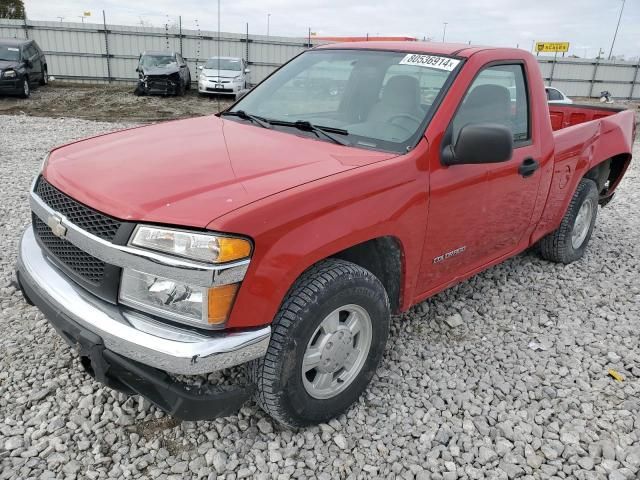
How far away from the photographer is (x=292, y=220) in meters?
2.07

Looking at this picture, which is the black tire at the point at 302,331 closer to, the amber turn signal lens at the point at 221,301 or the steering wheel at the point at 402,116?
the amber turn signal lens at the point at 221,301

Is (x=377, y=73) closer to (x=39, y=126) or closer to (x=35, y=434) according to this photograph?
(x=35, y=434)

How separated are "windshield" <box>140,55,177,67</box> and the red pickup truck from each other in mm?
15880

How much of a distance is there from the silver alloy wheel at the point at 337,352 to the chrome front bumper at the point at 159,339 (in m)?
0.42

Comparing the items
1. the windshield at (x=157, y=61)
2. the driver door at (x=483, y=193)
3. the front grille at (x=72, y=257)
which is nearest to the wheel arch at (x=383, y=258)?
the driver door at (x=483, y=193)

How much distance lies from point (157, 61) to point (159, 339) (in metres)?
18.2

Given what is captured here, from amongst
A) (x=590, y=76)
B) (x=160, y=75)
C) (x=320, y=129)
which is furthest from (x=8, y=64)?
(x=590, y=76)

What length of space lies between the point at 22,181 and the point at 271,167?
220 inches

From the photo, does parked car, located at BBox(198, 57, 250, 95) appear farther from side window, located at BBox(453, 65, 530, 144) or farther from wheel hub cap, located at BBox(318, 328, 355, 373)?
wheel hub cap, located at BBox(318, 328, 355, 373)

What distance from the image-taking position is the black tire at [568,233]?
4449 mm

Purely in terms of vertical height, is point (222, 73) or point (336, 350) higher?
point (336, 350)

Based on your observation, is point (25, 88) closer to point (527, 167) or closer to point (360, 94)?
point (360, 94)

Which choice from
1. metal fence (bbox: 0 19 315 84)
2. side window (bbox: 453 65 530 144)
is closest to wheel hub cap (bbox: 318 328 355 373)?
side window (bbox: 453 65 530 144)

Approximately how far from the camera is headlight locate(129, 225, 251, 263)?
6.24 ft
